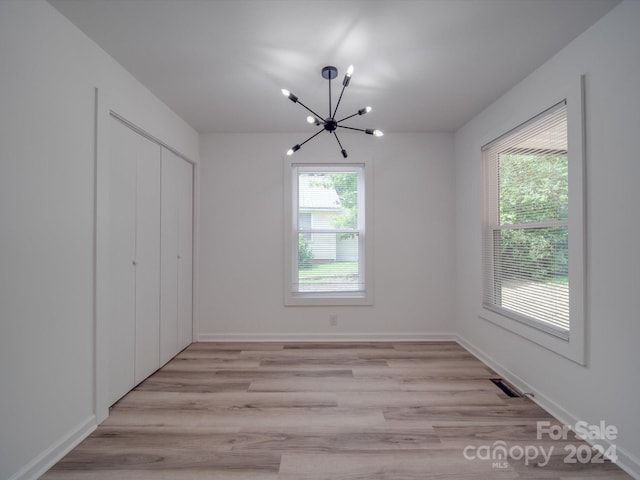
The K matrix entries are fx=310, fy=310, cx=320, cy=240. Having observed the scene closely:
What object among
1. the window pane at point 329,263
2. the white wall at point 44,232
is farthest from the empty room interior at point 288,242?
the window pane at point 329,263

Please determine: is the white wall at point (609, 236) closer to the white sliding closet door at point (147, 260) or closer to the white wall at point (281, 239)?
the white wall at point (281, 239)

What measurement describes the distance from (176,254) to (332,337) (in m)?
2.07

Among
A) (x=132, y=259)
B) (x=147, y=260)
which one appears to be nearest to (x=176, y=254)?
(x=147, y=260)

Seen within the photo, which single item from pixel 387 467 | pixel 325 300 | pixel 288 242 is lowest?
pixel 387 467

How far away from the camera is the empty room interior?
66.8 inches

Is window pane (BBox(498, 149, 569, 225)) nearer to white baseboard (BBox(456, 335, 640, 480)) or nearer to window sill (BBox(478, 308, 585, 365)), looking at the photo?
window sill (BBox(478, 308, 585, 365))

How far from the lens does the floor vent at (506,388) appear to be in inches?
98.6

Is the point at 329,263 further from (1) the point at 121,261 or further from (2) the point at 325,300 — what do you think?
(1) the point at 121,261

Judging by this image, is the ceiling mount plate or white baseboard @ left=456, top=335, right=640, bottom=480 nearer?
→ white baseboard @ left=456, top=335, right=640, bottom=480

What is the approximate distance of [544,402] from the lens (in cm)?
231

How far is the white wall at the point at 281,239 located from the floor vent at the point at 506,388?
113 centimetres

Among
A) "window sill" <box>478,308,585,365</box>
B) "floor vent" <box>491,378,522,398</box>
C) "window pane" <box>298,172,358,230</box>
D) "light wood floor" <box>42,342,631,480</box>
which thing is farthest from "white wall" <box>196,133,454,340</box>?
"floor vent" <box>491,378,522,398</box>

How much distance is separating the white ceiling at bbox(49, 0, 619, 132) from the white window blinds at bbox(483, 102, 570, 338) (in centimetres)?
55

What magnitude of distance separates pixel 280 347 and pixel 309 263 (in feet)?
3.47
